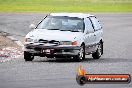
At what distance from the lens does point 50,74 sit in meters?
19.8

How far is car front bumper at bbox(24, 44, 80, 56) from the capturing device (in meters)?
24.3

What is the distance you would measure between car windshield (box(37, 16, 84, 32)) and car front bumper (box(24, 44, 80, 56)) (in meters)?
1.19

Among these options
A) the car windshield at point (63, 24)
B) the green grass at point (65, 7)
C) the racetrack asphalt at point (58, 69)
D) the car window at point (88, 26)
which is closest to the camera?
the racetrack asphalt at point (58, 69)

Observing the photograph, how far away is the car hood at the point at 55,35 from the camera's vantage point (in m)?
24.4

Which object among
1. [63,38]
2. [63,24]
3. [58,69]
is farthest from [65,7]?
[58,69]

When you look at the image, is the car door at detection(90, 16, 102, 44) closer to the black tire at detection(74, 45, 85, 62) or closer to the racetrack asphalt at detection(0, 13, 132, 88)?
the racetrack asphalt at detection(0, 13, 132, 88)

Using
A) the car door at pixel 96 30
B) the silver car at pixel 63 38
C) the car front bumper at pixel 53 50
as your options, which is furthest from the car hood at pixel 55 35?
the car door at pixel 96 30

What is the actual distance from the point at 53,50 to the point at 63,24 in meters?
1.75

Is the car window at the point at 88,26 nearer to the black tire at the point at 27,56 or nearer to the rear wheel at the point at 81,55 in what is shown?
the rear wheel at the point at 81,55

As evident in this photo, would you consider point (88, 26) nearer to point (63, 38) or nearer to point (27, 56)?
point (63, 38)

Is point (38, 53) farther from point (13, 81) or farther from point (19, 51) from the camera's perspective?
point (13, 81)

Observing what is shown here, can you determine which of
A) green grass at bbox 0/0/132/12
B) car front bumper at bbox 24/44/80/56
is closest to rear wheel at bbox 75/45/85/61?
car front bumper at bbox 24/44/80/56

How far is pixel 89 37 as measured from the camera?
26.0 meters

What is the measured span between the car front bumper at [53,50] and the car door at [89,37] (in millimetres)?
1074
